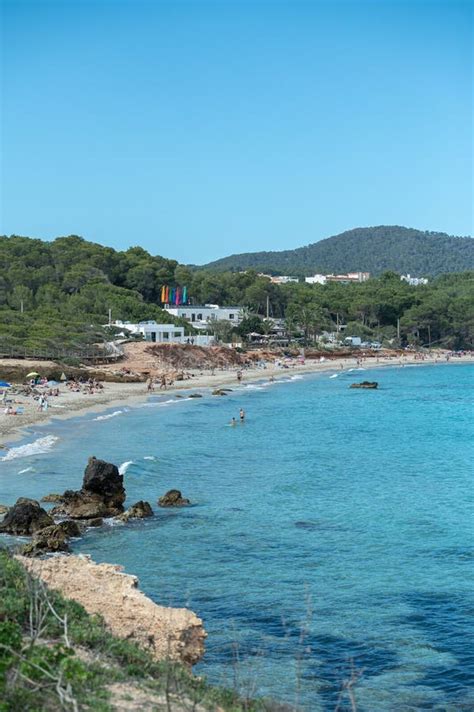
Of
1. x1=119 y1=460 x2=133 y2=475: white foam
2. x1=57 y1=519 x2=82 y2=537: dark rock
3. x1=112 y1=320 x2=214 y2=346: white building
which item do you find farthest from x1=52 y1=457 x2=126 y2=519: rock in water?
x1=112 y1=320 x2=214 y2=346: white building

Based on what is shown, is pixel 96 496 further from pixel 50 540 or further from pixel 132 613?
pixel 132 613

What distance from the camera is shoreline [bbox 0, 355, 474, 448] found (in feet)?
144

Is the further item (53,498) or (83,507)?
→ (53,498)

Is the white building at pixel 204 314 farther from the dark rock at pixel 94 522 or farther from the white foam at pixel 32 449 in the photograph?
the dark rock at pixel 94 522

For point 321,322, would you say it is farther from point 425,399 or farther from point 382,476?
point 382,476

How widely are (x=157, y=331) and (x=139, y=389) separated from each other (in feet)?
81.9

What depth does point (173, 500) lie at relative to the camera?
1043 inches

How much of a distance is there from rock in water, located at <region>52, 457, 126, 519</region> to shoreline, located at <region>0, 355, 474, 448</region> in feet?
38.0

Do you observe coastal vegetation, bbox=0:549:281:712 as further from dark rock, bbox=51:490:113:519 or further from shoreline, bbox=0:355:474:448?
shoreline, bbox=0:355:474:448

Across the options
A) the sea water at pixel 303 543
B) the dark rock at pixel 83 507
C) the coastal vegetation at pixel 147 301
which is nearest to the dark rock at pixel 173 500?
the sea water at pixel 303 543

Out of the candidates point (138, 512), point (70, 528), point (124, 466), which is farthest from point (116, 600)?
point (124, 466)

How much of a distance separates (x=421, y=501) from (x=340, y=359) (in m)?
83.1

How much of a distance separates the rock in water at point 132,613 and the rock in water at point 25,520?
27.0 feet

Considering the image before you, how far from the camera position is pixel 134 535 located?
2256 centimetres
